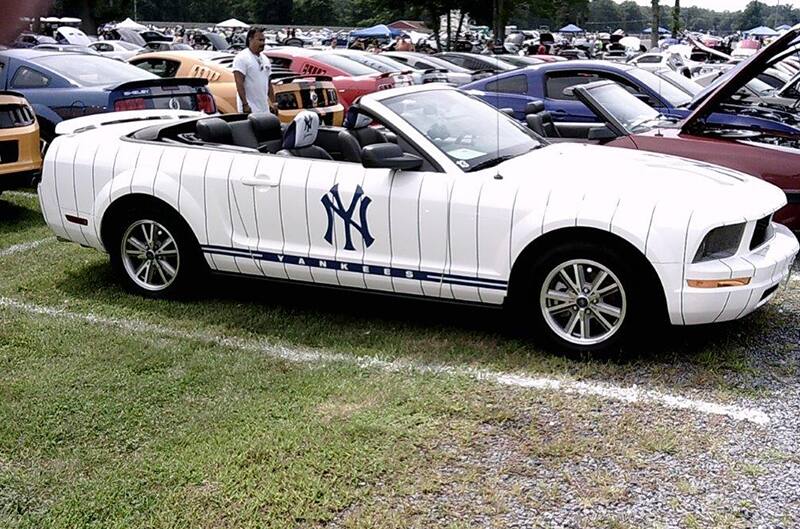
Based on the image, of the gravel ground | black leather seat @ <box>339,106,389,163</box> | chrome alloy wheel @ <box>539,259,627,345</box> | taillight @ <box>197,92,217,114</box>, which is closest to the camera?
the gravel ground

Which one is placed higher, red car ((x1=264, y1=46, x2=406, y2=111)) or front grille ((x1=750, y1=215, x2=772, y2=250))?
front grille ((x1=750, y1=215, x2=772, y2=250))

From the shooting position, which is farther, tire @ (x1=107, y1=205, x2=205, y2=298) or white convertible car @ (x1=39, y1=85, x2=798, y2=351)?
tire @ (x1=107, y1=205, x2=205, y2=298)

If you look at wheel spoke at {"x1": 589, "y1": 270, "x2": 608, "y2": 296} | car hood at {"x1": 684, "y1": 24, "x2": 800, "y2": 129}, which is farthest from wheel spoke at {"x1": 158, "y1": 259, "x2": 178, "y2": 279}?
car hood at {"x1": 684, "y1": 24, "x2": 800, "y2": 129}

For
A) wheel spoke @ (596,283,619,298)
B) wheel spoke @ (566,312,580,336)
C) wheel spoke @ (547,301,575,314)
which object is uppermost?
wheel spoke @ (596,283,619,298)

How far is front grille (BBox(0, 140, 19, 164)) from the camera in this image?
25.4 feet

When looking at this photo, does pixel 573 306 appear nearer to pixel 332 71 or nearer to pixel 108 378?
pixel 108 378

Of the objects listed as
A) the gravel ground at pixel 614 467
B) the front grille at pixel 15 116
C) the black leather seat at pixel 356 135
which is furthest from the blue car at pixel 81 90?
the gravel ground at pixel 614 467

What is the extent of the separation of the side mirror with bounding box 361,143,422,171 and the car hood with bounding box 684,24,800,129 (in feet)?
10.1

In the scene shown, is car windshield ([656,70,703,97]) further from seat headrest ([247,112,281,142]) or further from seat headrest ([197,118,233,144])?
seat headrest ([197,118,233,144])

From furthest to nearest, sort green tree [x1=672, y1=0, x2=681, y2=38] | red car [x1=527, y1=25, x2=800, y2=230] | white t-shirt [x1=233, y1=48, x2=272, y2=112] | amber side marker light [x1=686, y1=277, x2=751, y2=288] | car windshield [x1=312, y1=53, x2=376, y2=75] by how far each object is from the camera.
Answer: green tree [x1=672, y1=0, x2=681, y2=38], car windshield [x1=312, y1=53, x2=376, y2=75], white t-shirt [x1=233, y1=48, x2=272, y2=112], red car [x1=527, y1=25, x2=800, y2=230], amber side marker light [x1=686, y1=277, x2=751, y2=288]

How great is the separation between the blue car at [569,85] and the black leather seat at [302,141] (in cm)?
390

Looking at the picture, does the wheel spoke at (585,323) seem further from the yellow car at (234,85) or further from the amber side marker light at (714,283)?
the yellow car at (234,85)

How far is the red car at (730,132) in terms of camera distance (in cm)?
645

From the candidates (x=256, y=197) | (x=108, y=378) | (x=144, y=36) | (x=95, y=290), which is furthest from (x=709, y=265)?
(x=144, y=36)
